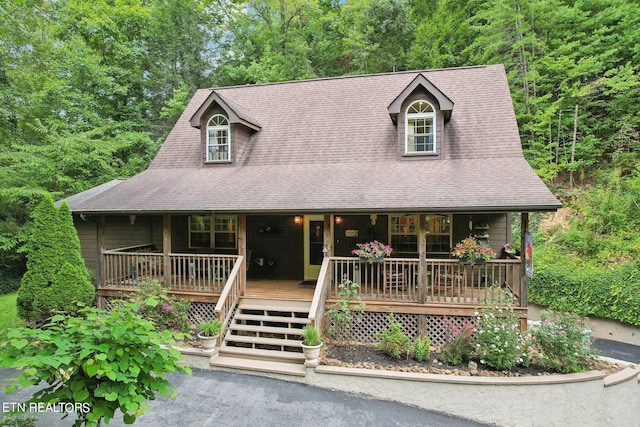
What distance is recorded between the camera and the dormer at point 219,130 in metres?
10.7

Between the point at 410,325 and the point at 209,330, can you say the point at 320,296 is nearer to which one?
the point at 410,325

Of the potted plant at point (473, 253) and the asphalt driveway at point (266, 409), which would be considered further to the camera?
the potted plant at point (473, 253)

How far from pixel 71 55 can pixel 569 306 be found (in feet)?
73.8

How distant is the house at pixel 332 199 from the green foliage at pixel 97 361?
A: 13.1 ft

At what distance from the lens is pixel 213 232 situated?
1105 centimetres

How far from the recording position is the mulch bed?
6.08 metres

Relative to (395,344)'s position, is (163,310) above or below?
above

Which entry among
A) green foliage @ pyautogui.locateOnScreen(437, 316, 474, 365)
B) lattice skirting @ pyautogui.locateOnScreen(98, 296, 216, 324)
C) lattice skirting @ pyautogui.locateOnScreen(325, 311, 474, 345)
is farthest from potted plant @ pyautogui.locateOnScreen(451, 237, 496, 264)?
lattice skirting @ pyautogui.locateOnScreen(98, 296, 216, 324)

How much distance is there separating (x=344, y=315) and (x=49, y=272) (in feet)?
22.4

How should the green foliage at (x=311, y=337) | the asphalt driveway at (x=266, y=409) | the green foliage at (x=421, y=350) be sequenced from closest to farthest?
the asphalt driveway at (x=266, y=409)
the green foliage at (x=311, y=337)
the green foliage at (x=421, y=350)

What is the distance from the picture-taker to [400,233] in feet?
33.0

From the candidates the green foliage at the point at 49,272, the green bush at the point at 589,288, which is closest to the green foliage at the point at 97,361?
Answer: the green foliage at the point at 49,272

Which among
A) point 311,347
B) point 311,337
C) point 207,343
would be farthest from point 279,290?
point 311,347

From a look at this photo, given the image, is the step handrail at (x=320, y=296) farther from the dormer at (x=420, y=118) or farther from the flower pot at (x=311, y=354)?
the dormer at (x=420, y=118)
